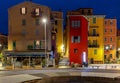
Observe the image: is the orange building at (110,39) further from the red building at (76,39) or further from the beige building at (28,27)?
the beige building at (28,27)

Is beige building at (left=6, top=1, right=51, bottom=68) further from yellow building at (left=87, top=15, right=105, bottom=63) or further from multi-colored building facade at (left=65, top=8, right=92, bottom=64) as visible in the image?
yellow building at (left=87, top=15, right=105, bottom=63)

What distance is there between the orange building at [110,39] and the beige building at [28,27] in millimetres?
32154

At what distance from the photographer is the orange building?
104 meters

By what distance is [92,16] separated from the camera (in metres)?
97.6

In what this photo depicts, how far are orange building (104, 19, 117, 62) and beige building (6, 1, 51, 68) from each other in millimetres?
32154

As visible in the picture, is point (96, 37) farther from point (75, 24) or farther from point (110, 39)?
point (75, 24)

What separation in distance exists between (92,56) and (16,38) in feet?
94.3

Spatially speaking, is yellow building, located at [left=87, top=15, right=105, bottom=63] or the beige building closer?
the beige building

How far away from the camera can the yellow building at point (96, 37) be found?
97.2 metres

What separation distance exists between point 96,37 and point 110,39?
901cm

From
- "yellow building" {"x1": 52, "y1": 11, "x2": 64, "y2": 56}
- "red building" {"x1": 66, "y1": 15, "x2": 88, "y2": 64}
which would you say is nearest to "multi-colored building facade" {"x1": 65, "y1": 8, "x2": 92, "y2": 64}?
"red building" {"x1": 66, "y1": 15, "x2": 88, "y2": 64}

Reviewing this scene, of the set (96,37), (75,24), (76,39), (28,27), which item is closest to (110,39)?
(96,37)

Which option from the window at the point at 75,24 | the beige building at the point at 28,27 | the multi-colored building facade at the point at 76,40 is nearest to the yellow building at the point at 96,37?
the multi-colored building facade at the point at 76,40

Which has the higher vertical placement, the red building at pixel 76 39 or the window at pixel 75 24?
the window at pixel 75 24
